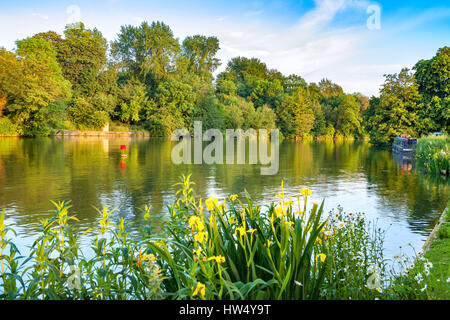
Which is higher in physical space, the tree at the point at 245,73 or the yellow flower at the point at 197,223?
the tree at the point at 245,73

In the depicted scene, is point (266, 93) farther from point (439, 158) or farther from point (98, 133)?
point (439, 158)

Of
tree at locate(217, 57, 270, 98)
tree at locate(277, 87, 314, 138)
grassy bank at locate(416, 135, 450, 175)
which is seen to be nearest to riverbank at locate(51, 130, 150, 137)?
tree at locate(277, 87, 314, 138)

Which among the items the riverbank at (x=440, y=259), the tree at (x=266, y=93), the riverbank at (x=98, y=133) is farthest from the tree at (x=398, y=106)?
the tree at (x=266, y=93)

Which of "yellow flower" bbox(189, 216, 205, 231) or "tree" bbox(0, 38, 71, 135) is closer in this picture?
"yellow flower" bbox(189, 216, 205, 231)

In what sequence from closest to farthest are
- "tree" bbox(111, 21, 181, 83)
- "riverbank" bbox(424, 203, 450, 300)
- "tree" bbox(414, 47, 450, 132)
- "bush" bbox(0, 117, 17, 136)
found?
"riverbank" bbox(424, 203, 450, 300) → "tree" bbox(414, 47, 450, 132) → "bush" bbox(0, 117, 17, 136) → "tree" bbox(111, 21, 181, 83)

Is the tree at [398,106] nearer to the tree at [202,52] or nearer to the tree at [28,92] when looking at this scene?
the tree at [28,92]

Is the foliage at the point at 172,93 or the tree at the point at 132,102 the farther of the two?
the tree at the point at 132,102

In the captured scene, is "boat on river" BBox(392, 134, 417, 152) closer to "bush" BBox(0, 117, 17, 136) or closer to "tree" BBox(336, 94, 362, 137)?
"bush" BBox(0, 117, 17, 136)

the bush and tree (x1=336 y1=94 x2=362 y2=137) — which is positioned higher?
tree (x1=336 y1=94 x2=362 y2=137)

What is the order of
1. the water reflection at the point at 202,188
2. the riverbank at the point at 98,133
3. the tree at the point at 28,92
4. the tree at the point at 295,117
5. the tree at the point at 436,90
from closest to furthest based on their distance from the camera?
1. the water reflection at the point at 202,188
2. the tree at the point at 436,90
3. the tree at the point at 28,92
4. the riverbank at the point at 98,133
5. the tree at the point at 295,117

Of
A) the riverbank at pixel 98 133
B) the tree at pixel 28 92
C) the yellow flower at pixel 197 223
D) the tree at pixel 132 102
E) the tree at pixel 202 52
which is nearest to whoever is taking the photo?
the yellow flower at pixel 197 223

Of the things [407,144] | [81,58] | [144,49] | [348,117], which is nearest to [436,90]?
[407,144]

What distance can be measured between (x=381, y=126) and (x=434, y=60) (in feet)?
24.2
